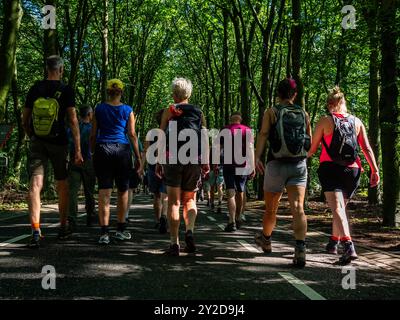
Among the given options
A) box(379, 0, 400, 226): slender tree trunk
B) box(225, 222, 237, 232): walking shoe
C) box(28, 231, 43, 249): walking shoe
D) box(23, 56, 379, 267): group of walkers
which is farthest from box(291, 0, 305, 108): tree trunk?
box(28, 231, 43, 249): walking shoe

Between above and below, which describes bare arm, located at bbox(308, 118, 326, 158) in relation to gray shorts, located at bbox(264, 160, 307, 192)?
above

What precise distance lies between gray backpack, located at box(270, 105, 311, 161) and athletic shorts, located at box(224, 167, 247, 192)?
3.37 m

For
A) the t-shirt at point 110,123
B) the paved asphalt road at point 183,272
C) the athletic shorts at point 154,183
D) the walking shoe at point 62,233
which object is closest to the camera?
the paved asphalt road at point 183,272

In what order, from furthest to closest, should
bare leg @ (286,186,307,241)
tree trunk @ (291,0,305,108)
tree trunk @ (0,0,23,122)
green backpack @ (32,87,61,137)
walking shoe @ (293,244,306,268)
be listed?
tree trunk @ (291,0,305,108) < tree trunk @ (0,0,23,122) < green backpack @ (32,87,61,137) < bare leg @ (286,186,307,241) < walking shoe @ (293,244,306,268)

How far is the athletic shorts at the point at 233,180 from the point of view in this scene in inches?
354

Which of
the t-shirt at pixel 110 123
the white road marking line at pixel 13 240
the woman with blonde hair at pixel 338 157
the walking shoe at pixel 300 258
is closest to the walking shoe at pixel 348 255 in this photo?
the woman with blonde hair at pixel 338 157

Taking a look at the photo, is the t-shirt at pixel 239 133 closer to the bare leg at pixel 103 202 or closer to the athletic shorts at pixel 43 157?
the bare leg at pixel 103 202

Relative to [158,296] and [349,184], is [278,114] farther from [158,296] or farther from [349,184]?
[158,296]

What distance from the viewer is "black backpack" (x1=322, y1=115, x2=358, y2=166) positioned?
5887 millimetres

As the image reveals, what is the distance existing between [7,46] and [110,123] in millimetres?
6582

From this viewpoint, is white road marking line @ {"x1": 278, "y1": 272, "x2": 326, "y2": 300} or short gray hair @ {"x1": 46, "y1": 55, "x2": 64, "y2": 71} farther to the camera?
short gray hair @ {"x1": 46, "y1": 55, "x2": 64, "y2": 71}

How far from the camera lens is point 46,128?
20.0 ft

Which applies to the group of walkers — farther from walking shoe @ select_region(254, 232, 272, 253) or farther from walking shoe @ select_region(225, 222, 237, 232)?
walking shoe @ select_region(225, 222, 237, 232)

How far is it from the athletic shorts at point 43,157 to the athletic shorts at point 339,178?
11.4ft
